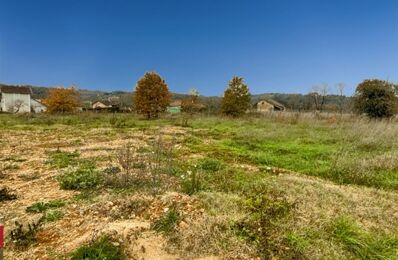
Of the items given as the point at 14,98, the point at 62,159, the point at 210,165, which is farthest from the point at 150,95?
the point at 14,98

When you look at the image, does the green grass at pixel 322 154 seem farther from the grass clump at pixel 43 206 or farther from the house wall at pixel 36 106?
the house wall at pixel 36 106

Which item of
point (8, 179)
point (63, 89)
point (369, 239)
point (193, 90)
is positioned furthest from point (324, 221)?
point (193, 90)

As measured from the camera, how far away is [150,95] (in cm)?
3114

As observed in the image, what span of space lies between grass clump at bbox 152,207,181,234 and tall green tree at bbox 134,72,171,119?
27678 mm

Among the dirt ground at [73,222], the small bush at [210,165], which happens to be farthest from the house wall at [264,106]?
the dirt ground at [73,222]

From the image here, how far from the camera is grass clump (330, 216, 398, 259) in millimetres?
3338

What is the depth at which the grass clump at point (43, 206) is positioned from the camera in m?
4.31

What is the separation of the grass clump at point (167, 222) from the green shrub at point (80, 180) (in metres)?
1.93

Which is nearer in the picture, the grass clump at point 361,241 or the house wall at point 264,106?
the grass clump at point 361,241

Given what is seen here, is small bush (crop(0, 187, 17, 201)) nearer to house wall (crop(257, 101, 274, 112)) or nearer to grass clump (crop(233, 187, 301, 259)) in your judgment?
grass clump (crop(233, 187, 301, 259))

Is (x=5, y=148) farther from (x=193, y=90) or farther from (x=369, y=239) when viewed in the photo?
(x=193, y=90)

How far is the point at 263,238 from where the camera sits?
346 cm

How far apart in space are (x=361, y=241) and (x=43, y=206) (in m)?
3.95

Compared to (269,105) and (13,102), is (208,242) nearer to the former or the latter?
(13,102)
